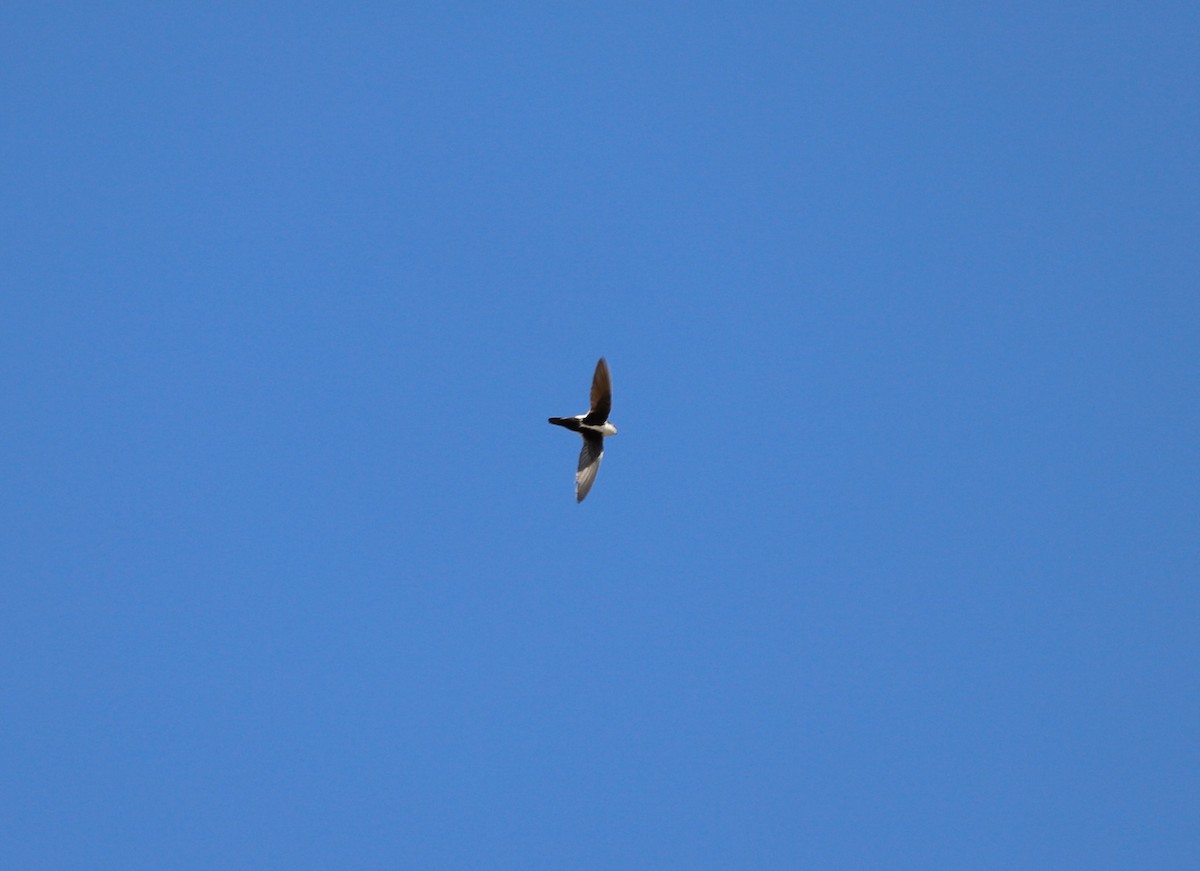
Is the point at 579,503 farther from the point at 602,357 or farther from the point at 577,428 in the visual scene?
the point at 602,357

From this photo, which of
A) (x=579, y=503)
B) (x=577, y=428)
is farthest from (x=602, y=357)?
(x=579, y=503)

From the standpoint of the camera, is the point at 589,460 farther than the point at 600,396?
Yes

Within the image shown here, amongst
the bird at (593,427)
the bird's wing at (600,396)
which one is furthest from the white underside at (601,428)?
the bird's wing at (600,396)

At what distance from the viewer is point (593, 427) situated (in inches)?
1049

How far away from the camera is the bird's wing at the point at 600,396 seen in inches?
1035

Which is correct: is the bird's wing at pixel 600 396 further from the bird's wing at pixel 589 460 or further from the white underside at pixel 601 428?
Answer: the bird's wing at pixel 589 460

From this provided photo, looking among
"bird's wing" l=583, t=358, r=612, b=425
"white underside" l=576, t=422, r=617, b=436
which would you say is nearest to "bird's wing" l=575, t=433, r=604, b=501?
"white underside" l=576, t=422, r=617, b=436

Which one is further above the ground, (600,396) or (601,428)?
(600,396)

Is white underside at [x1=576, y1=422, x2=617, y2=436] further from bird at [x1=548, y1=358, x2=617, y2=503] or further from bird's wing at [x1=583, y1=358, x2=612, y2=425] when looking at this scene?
bird's wing at [x1=583, y1=358, x2=612, y2=425]

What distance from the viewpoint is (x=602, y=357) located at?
2625cm

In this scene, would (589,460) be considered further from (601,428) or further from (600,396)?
(600,396)

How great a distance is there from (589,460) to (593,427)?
0.85m

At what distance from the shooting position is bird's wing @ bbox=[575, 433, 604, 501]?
26547mm

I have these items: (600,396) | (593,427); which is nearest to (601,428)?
(593,427)
